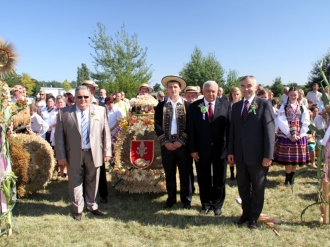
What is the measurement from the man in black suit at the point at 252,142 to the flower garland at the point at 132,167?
1612 millimetres

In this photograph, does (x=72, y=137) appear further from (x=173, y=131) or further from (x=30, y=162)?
(x=173, y=131)

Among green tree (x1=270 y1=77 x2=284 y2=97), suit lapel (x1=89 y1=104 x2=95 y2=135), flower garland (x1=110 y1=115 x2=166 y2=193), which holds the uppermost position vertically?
green tree (x1=270 y1=77 x2=284 y2=97)

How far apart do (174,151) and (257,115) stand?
56.7 inches

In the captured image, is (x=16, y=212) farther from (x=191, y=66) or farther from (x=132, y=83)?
(x=191, y=66)

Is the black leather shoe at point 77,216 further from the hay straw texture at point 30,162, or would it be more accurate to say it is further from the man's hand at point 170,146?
the man's hand at point 170,146

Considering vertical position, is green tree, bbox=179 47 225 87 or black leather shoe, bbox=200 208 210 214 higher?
green tree, bbox=179 47 225 87

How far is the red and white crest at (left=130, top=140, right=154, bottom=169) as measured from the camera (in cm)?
530

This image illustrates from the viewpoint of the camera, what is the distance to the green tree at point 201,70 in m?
38.0

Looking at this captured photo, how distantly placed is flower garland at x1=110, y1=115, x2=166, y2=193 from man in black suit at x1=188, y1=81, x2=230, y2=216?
94 cm

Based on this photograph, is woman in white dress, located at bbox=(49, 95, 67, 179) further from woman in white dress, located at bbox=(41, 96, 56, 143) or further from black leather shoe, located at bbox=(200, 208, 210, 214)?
black leather shoe, located at bbox=(200, 208, 210, 214)

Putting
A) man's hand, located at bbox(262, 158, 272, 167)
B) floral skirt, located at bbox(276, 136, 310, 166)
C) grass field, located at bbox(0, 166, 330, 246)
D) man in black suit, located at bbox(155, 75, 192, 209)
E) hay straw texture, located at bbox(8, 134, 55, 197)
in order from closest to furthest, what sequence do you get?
grass field, located at bbox(0, 166, 330, 246) < man's hand, located at bbox(262, 158, 272, 167) < man in black suit, located at bbox(155, 75, 192, 209) < hay straw texture, located at bbox(8, 134, 55, 197) < floral skirt, located at bbox(276, 136, 310, 166)

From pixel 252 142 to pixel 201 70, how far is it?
35.1 m

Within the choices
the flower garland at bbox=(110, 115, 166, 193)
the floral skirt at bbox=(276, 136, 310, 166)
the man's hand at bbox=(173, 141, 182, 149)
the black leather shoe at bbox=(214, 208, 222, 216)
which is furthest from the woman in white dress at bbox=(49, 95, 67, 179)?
the floral skirt at bbox=(276, 136, 310, 166)

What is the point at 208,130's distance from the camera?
445 cm
